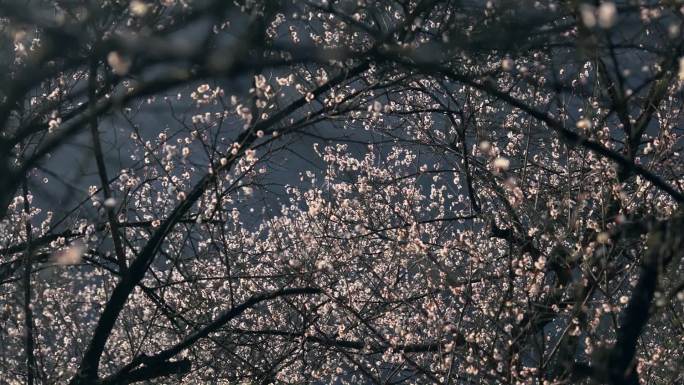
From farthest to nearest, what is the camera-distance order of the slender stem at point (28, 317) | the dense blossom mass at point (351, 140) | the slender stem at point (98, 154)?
the slender stem at point (28, 317) → the slender stem at point (98, 154) → the dense blossom mass at point (351, 140)

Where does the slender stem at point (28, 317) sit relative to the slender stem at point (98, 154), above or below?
below

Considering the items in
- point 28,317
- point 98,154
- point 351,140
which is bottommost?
point 28,317

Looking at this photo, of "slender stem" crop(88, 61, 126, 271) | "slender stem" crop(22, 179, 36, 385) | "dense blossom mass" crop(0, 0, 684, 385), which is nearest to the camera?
"dense blossom mass" crop(0, 0, 684, 385)

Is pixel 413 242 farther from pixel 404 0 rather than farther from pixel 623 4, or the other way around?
pixel 623 4

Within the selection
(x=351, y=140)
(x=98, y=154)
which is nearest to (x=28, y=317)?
(x=98, y=154)

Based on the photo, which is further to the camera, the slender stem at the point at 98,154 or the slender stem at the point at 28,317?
the slender stem at the point at 28,317

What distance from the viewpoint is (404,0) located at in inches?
243

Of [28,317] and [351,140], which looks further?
[351,140]

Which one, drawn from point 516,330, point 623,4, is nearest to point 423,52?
point 623,4

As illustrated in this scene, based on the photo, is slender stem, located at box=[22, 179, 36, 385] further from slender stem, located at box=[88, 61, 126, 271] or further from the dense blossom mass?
slender stem, located at box=[88, 61, 126, 271]

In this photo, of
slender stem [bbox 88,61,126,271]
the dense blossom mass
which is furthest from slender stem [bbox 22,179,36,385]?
slender stem [bbox 88,61,126,271]

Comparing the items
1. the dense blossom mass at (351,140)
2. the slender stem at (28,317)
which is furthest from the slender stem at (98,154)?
the slender stem at (28,317)

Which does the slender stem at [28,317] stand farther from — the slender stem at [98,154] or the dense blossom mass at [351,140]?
the slender stem at [98,154]

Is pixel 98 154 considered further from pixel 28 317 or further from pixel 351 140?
pixel 351 140
